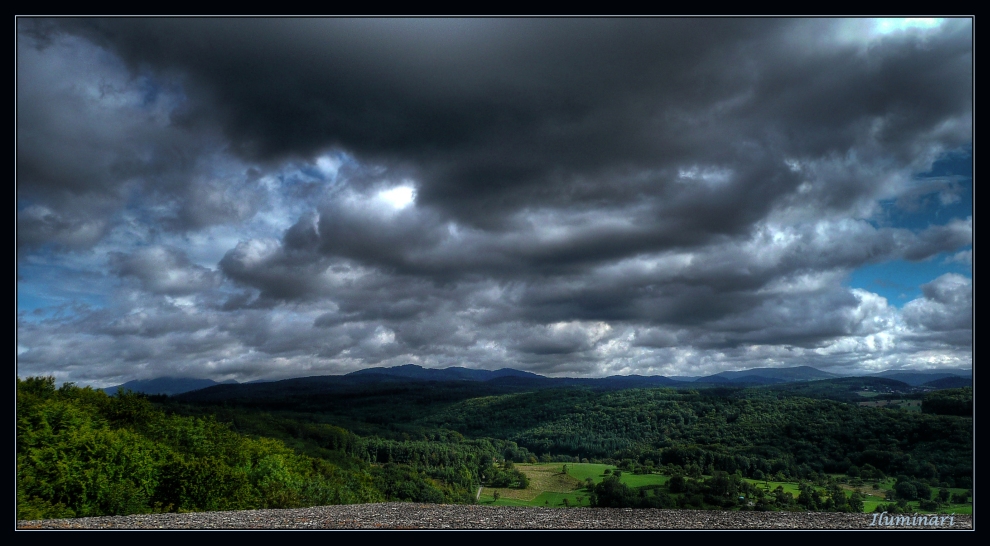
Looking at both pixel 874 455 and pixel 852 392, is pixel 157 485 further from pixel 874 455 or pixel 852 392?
pixel 852 392

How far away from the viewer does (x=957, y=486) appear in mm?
30531

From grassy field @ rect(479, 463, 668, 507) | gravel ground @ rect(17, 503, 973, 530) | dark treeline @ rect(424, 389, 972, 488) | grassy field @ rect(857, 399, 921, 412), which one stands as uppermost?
gravel ground @ rect(17, 503, 973, 530)

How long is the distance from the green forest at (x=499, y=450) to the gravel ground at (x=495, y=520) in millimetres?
6395

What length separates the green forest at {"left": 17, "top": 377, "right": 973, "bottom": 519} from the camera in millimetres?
26656

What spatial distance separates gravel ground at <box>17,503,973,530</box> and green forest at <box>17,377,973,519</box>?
6395 millimetres

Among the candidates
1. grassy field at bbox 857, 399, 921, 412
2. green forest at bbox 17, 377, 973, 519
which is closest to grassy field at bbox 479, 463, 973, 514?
green forest at bbox 17, 377, 973, 519

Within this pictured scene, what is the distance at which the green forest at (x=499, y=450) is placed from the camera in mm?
26656

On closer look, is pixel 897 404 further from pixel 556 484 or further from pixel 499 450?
pixel 499 450

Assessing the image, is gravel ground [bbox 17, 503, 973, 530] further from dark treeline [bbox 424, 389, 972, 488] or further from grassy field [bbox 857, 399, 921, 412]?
grassy field [bbox 857, 399, 921, 412]

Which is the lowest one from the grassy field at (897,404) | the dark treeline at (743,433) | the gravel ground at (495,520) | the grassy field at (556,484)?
the grassy field at (556,484)

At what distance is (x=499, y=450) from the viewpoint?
204 feet

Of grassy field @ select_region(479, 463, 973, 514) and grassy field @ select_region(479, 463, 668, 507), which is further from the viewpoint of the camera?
grassy field @ select_region(479, 463, 668, 507)

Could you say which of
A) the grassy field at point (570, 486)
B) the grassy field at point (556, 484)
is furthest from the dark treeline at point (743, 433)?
the grassy field at point (556, 484)

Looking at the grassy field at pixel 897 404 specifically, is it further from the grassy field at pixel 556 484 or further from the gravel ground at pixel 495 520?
the gravel ground at pixel 495 520
